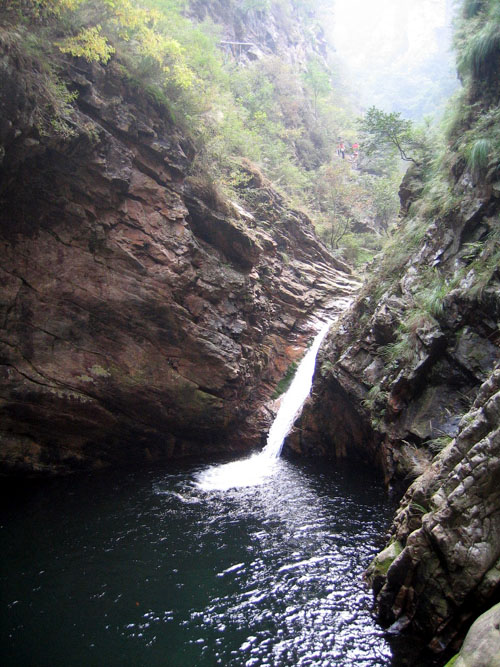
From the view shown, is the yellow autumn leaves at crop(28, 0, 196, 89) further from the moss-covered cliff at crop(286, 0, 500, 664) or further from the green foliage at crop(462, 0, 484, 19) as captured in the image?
the moss-covered cliff at crop(286, 0, 500, 664)

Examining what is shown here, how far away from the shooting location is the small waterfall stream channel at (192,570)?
6.57 metres

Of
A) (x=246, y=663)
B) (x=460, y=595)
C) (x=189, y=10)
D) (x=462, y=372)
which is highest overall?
(x=189, y=10)

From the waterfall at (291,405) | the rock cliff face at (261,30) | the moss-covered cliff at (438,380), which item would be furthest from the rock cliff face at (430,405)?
the rock cliff face at (261,30)

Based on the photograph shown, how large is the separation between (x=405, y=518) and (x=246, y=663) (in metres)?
3.43

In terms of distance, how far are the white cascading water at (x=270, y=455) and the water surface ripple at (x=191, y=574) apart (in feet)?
2.18

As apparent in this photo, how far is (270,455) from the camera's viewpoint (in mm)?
16406

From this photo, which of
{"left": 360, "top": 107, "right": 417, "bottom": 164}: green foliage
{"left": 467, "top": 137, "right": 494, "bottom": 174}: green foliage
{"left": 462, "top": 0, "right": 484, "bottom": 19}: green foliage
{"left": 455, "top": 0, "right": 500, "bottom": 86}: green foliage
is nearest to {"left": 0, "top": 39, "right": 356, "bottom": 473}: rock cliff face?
{"left": 360, "top": 107, "right": 417, "bottom": 164}: green foliage

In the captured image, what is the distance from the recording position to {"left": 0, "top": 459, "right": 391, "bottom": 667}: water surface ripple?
21.5ft

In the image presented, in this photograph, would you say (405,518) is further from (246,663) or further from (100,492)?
(100,492)

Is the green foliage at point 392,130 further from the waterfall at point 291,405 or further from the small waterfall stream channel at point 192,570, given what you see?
the small waterfall stream channel at point 192,570

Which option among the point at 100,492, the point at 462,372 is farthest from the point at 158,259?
the point at 462,372

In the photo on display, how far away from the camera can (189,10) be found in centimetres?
3775

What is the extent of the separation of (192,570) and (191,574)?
14 cm

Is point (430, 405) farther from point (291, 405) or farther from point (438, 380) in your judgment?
point (291, 405)
